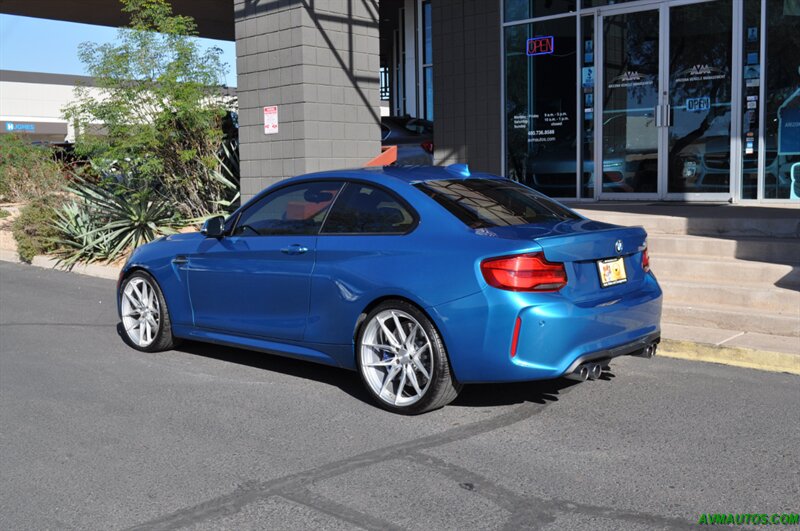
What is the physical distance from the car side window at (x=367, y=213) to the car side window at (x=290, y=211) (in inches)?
4.5

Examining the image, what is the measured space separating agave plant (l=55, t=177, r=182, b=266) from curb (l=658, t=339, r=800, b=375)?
8383mm

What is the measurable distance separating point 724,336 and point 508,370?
2.90m

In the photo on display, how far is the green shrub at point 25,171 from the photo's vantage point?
647 inches

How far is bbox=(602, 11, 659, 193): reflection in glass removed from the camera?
41.1 ft

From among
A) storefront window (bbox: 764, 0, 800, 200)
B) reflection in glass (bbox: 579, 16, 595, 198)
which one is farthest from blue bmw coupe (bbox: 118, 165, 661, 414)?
reflection in glass (bbox: 579, 16, 595, 198)

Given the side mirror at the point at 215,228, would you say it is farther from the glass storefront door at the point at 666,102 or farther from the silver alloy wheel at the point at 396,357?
the glass storefront door at the point at 666,102

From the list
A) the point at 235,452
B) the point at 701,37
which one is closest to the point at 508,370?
the point at 235,452

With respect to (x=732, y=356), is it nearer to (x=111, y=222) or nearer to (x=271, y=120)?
(x=271, y=120)

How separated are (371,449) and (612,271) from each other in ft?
6.32

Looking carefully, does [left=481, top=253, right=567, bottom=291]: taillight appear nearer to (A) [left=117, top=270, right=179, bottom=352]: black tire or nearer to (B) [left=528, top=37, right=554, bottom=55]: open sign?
(A) [left=117, top=270, right=179, bottom=352]: black tire

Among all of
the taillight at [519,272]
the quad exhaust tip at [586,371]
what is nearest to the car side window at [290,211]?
the taillight at [519,272]

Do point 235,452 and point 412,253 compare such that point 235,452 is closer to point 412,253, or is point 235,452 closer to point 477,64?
point 412,253

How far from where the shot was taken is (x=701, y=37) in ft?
39.2

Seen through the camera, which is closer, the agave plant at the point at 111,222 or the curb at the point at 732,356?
the curb at the point at 732,356
